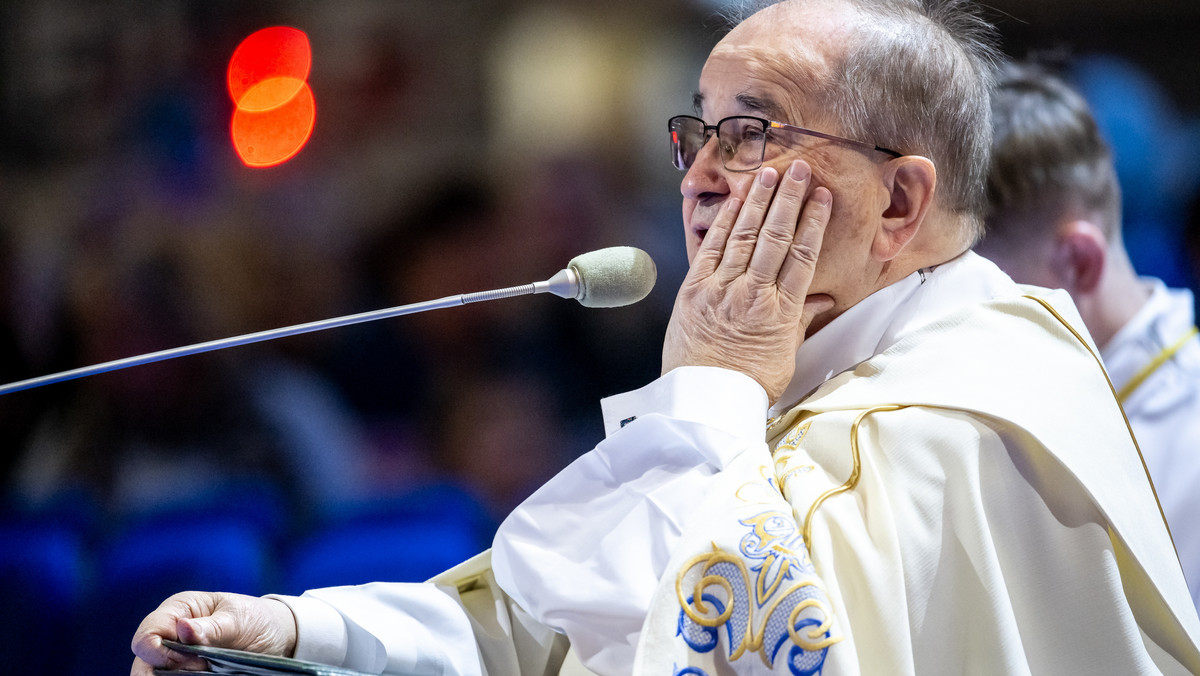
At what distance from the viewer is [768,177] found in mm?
1744

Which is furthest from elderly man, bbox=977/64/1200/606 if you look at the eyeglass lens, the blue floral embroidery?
the blue floral embroidery

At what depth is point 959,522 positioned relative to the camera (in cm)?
144

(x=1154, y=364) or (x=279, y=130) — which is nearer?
(x=279, y=130)

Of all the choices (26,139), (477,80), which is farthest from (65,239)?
(477,80)

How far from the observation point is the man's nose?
1.85 meters

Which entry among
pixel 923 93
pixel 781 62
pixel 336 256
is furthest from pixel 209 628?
pixel 336 256

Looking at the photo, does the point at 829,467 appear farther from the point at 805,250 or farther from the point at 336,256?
the point at 336,256

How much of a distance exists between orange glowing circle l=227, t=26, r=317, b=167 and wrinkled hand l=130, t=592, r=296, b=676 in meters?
1.89

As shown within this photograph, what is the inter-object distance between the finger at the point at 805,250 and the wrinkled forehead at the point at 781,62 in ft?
0.59

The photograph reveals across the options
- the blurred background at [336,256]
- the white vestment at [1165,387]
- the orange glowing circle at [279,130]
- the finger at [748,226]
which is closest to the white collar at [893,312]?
the finger at [748,226]

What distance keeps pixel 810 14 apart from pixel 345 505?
202 cm

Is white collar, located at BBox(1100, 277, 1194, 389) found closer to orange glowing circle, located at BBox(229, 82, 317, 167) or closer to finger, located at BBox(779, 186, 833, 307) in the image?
finger, located at BBox(779, 186, 833, 307)

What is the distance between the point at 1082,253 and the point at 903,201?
2018 millimetres

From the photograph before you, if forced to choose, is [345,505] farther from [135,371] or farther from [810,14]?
[810,14]
